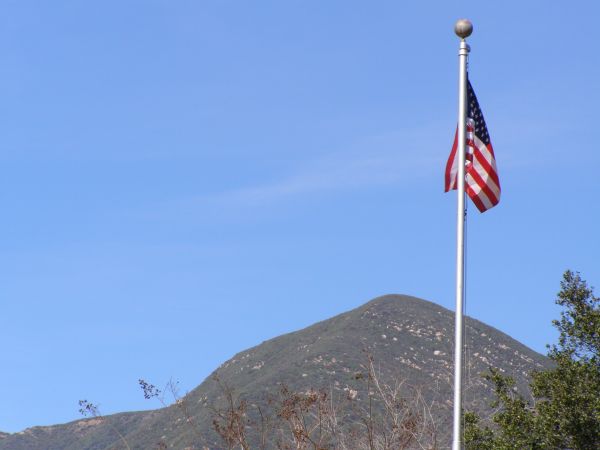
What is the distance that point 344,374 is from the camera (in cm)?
11544

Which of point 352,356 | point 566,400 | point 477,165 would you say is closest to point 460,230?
point 477,165

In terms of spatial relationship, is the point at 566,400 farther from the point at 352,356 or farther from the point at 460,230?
the point at 352,356

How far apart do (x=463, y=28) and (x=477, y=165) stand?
1832 mm

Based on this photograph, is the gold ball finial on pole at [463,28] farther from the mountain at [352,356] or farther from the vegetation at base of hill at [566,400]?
the mountain at [352,356]

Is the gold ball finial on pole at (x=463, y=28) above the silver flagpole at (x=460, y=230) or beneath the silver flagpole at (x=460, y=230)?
above

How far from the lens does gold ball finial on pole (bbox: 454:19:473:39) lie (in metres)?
15.8

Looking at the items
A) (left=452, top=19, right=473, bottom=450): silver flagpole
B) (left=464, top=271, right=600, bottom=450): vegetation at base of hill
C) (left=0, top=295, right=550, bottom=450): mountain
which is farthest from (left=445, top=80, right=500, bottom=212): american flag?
(left=0, top=295, right=550, bottom=450): mountain

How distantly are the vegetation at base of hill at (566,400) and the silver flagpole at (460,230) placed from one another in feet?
41.0

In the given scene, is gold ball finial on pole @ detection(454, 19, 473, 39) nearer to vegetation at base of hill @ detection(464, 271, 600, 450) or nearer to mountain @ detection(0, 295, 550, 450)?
vegetation at base of hill @ detection(464, 271, 600, 450)

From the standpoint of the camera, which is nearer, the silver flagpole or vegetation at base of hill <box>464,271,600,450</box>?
the silver flagpole

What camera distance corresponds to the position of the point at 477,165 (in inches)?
619

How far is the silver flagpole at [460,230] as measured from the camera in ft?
48.1

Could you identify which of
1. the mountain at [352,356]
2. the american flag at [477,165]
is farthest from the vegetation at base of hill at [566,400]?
the mountain at [352,356]

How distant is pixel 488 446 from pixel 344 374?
288 ft
